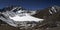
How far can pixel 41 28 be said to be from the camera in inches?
49.1

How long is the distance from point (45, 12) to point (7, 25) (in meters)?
0.47

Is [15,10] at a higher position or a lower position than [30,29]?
higher

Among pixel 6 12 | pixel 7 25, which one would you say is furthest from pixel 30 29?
pixel 6 12

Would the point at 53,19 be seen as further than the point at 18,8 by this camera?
No

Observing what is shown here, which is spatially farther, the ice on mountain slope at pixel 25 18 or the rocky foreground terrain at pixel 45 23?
the ice on mountain slope at pixel 25 18

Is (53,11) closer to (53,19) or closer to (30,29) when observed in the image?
(53,19)

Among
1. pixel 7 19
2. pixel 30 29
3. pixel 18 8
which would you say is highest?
pixel 18 8

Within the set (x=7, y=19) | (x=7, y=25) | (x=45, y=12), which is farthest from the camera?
(x=45, y=12)

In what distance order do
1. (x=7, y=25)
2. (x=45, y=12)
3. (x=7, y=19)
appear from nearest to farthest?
(x=7, y=25)
(x=7, y=19)
(x=45, y=12)

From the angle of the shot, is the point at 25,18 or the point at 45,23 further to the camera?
the point at 25,18

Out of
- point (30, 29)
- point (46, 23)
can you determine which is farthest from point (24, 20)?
point (46, 23)

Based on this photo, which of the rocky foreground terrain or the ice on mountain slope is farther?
the ice on mountain slope

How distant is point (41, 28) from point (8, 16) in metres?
0.38

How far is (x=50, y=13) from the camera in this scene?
1378 mm
